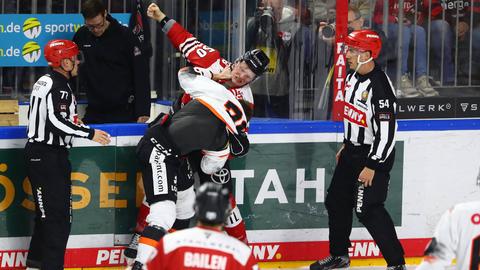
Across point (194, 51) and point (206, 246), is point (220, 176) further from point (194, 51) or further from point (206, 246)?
point (206, 246)

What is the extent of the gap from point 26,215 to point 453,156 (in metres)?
2.98

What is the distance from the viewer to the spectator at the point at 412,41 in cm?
994

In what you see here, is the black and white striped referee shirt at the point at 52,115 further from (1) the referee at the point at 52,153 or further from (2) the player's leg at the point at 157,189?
(2) the player's leg at the point at 157,189

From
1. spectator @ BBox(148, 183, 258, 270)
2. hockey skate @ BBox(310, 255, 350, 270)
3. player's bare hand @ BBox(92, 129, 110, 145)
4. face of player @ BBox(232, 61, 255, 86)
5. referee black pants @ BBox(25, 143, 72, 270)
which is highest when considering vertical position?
face of player @ BBox(232, 61, 255, 86)

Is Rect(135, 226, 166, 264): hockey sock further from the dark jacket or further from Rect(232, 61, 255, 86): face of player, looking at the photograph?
the dark jacket

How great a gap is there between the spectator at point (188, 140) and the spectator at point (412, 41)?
1687 mm

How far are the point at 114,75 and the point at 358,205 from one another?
2.03 m

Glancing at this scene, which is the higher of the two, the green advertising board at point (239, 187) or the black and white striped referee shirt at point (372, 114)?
the black and white striped referee shirt at point (372, 114)

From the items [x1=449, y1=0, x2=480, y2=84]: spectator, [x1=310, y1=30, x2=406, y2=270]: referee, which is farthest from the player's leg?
[x1=449, y1=0, x2=480, y2=84]: spectator

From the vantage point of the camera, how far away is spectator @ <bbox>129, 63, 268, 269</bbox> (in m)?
8.42

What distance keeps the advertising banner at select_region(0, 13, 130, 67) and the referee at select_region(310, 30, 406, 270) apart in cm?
207

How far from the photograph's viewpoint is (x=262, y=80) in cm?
980

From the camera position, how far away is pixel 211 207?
575 centimetres

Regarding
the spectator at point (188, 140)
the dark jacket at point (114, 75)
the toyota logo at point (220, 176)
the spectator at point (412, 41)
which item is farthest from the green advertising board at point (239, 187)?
the dark jacket at point (114, 75)
